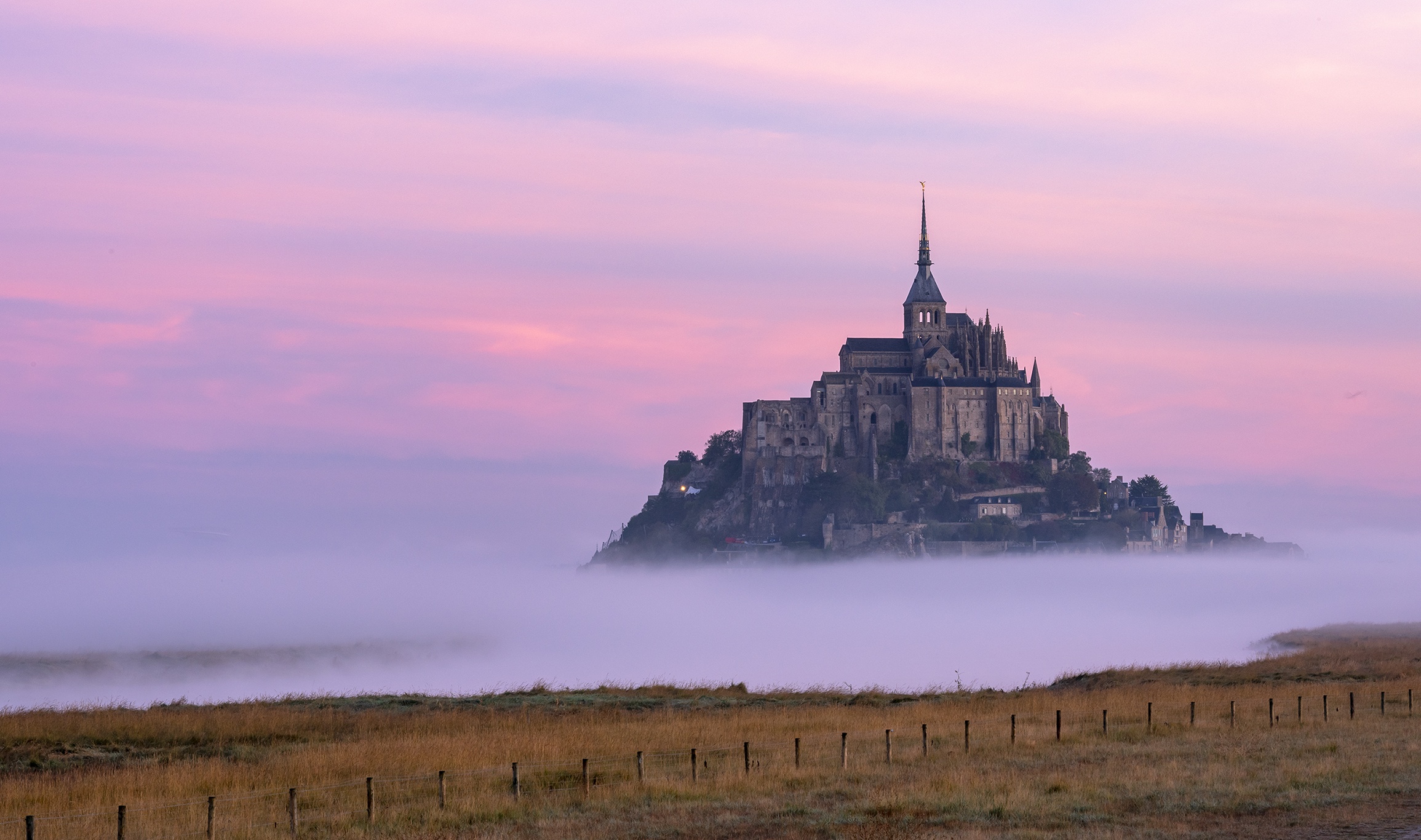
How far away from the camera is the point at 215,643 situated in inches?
4220

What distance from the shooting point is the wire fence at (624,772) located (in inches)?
851

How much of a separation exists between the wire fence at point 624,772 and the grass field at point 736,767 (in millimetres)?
79

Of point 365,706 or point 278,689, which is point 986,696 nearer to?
point 365,706

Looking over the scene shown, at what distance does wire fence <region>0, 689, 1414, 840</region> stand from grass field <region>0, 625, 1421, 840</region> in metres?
0.08

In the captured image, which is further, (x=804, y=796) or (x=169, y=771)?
(x=169, y=771)

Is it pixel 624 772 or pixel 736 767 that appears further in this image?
pixel 736 767

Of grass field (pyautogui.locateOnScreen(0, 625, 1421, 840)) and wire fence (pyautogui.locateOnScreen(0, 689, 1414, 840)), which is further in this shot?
grass field (pyautogui.locateOnScreen(0, 625, 1421, 840))

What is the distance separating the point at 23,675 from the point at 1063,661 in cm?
5601

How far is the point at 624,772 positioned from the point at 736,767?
193 centimetres

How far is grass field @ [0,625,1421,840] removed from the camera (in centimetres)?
2191

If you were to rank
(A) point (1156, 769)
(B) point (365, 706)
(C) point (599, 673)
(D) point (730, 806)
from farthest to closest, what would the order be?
1. (C) point (599, 673)
2. (B) point (365, 706)
3. (A) point (1156, 769)
4. (D) point (730, 806)

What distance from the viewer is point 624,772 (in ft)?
87.7

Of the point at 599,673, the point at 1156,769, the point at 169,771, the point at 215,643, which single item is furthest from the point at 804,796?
the point at 215,643

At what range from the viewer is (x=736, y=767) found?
1073 inches
